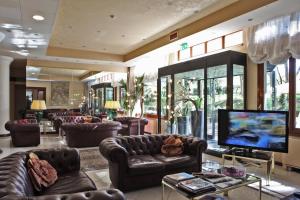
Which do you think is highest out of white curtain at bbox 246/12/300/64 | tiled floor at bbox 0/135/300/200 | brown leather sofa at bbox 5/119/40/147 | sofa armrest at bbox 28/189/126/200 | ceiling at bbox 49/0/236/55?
ceiling at bbox 49/0/236/55

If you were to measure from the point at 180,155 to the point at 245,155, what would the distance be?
4.01ft

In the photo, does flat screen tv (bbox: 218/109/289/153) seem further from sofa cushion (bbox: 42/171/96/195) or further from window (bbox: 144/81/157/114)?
window (bbox: 144/81/157/114)

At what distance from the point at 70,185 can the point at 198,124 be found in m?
4.51

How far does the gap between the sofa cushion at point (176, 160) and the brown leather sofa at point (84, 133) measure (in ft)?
11.6

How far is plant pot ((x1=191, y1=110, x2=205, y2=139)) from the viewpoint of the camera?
644 cm

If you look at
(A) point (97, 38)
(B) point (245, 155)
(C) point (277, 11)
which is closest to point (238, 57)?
(C) point (277, 11)

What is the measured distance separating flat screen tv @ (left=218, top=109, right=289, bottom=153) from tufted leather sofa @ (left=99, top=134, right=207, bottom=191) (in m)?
0.73

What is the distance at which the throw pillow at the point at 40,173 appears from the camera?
8.42ft

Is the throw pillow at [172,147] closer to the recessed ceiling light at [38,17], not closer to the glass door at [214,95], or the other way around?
the glass door at [214,95]

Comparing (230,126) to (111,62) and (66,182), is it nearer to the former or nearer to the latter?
(66,182)

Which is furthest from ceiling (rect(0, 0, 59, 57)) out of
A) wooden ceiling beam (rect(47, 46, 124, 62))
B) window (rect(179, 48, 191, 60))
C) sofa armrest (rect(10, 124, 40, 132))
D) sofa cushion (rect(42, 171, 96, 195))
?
window (rect(179, 48, 191, 60))

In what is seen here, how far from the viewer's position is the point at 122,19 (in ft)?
19.6

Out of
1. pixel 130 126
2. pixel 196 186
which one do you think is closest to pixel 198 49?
pixel 130 126

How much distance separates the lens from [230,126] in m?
4.69
